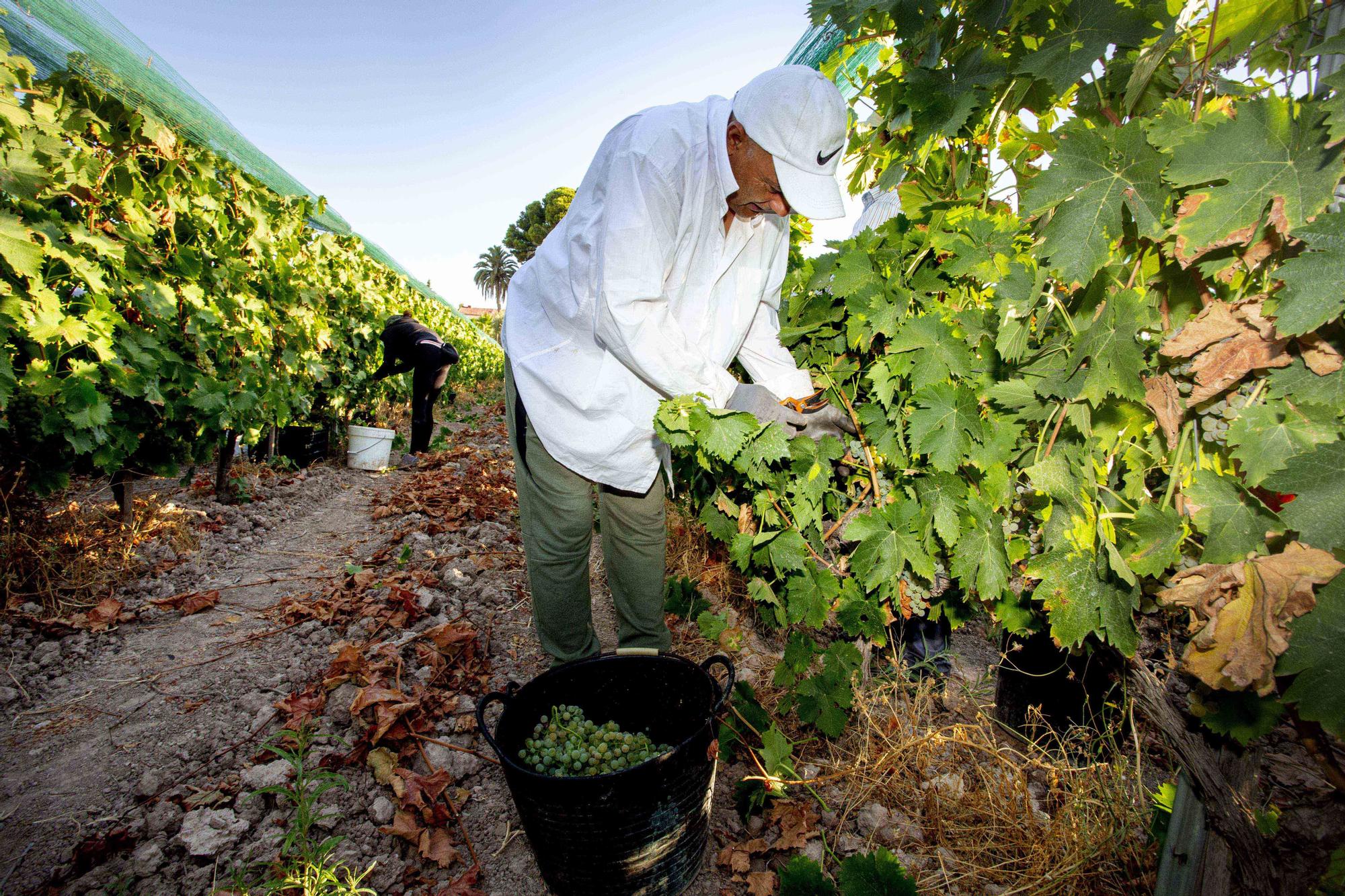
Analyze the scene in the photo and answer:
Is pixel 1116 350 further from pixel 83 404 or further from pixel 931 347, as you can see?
pixel 83 404

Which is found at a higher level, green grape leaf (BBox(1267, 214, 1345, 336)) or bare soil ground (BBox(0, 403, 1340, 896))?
green grape leaf (BBox(1267, 214, 1345, 336))

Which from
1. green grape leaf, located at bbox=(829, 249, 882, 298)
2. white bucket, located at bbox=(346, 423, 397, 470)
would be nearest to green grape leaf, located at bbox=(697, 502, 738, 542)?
green grape leaf, located at bbox=(829, 249, 882, 298)

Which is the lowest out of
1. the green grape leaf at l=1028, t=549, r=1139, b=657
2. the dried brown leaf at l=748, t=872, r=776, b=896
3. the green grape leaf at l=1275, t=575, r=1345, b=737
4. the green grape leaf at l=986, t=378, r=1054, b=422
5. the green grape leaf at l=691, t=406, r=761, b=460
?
the dried brown leaf at l=748, t=872, r=776, b=896

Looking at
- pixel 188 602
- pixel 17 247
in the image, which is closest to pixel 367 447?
pixel 188 602

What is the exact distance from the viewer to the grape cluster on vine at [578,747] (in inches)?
71.9

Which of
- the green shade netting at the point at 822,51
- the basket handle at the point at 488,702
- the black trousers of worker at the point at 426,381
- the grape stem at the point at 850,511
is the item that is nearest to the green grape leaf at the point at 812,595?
the grape stem at the point at 850,511

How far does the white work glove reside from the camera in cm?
179

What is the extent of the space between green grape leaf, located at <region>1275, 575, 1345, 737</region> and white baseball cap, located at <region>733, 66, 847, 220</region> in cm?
139

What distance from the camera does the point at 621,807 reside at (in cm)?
153

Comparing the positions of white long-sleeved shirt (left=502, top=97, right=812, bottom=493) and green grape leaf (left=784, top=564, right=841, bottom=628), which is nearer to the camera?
white long-sleeved shirt (left=502, top=97, right=812, bottom=493)

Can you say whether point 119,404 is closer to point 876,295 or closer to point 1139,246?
point 876,295

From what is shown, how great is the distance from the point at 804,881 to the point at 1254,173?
5.51 ft

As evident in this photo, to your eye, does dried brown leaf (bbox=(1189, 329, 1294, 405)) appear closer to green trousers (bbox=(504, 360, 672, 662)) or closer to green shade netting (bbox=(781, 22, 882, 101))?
green trousers (bbox=(504, 360, 672, 662))

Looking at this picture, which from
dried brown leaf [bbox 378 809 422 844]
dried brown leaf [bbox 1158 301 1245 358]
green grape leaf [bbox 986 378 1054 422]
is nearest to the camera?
dried brown leaf [bbox 1158 301 1245 358]
